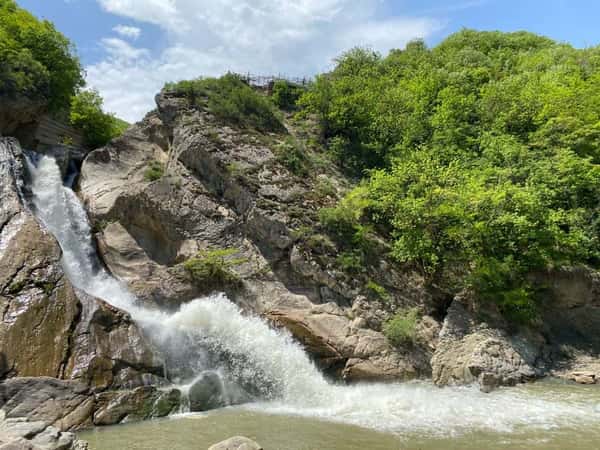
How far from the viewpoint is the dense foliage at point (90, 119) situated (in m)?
28.9

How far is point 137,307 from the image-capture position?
659 inches

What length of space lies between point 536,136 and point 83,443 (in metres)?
22.0

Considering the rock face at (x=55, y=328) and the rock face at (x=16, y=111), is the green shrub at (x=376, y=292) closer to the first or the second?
the rock face at (x=55, y=328)

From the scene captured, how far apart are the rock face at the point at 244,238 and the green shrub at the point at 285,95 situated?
7.16m

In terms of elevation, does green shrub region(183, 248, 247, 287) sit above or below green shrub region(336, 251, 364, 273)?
below

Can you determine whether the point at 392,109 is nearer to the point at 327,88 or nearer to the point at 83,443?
the point at 327,88

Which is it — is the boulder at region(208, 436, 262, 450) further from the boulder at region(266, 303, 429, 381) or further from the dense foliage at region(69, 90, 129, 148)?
the dense foliage at region(69, 90, 129, 148)

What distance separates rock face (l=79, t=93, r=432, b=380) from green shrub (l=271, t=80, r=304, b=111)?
7.16 m

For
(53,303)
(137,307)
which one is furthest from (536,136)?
(53,303)

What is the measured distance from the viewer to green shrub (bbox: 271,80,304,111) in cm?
2936

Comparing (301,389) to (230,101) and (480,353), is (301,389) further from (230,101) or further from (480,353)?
(230,101)

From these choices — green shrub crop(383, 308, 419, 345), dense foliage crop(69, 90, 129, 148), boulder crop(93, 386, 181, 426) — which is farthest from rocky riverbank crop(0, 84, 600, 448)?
dense foliage crop(69, 90, 129, 148)

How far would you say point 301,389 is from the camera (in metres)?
12.9

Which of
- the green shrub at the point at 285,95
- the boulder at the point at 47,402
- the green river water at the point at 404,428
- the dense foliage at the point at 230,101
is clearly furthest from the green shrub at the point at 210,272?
the green shrub at the point at 285,95
